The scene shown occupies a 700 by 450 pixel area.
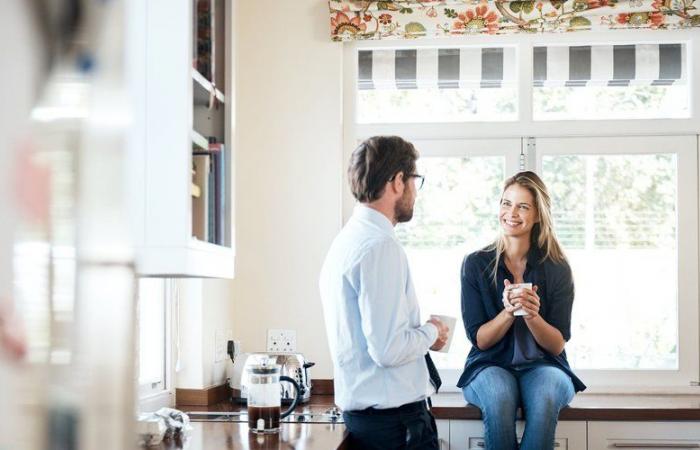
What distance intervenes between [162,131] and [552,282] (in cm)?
171

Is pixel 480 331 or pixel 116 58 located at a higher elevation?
pixel 116 58

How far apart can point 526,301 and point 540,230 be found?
1.11 feet

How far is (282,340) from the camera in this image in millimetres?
3473

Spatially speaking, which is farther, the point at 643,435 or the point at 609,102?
the point at 609,102

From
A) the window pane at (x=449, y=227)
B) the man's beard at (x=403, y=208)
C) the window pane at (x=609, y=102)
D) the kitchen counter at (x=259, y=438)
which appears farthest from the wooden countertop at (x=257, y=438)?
the window pane at (x=609, y=102)

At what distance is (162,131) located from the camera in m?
1.79

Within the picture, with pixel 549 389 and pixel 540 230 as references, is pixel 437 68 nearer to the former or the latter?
pixel 540 230

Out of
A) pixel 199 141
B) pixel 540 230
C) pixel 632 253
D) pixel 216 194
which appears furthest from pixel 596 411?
pixel 199 141

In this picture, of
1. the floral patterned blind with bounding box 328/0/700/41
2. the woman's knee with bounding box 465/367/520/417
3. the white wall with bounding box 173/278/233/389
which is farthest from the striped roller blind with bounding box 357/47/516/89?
the woman's knee with bounding box 465/367/520/417

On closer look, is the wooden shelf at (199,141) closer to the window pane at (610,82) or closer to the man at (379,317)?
the man at (379,317)

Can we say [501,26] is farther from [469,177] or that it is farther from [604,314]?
[604,314]

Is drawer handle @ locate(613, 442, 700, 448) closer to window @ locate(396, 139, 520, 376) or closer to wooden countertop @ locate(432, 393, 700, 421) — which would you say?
wooden countertop @ locate(432, 393, 700, 421)

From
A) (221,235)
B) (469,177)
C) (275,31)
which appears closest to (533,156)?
(469,177)

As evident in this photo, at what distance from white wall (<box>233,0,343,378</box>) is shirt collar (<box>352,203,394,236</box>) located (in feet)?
4.05
